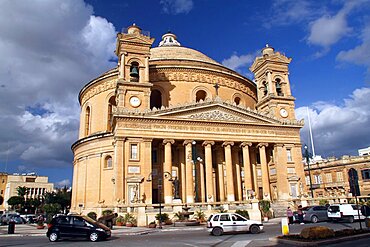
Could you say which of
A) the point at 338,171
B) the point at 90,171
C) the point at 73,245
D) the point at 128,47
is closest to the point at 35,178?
A: the point at 90,171

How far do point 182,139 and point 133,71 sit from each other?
10128 mm

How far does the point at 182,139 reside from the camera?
35312 mm

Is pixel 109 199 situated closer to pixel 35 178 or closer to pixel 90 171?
pixel 90 171

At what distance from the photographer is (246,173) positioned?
121 feet

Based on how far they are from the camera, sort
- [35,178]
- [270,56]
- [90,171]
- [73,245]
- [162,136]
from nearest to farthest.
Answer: [73,245] → [162,136] → [90,171] → [270,56] → [35,178]

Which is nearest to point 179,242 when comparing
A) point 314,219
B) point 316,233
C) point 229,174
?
point 316,233

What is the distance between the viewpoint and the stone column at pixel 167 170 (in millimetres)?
32875

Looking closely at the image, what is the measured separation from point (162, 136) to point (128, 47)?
11.9 meters

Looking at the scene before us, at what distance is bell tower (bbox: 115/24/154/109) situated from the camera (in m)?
36.1

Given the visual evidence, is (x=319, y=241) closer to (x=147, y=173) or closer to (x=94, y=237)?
(x=94, y=237)

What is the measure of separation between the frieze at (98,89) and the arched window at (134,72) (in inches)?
265

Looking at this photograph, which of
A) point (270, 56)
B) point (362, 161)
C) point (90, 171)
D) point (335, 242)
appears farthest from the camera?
point (362, 161)

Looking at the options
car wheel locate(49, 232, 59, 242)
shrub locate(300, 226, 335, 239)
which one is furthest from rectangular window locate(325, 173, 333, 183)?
car wheel locate(49, 232, 59, 242)

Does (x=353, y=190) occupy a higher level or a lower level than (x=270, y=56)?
lower
